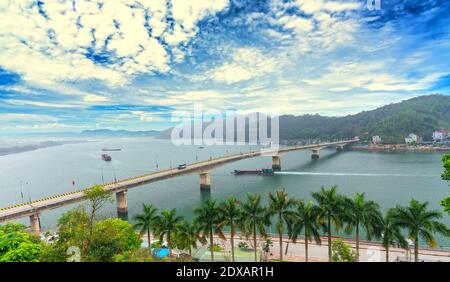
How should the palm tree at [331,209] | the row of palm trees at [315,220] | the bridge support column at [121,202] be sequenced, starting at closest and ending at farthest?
the row of palm trees at [315,220]
the palm tree at [331,209]
the bridge support column at [121,202]

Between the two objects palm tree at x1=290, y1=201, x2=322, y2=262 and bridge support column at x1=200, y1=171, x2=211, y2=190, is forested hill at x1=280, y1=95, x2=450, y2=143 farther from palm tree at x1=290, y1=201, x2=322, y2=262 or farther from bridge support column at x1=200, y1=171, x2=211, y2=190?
palm tree at x1=290, y1=201, x2=322, y2=262

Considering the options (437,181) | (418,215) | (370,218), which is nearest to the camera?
(418,215)

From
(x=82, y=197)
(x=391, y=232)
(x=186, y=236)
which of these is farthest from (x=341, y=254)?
(x=82, y=197)

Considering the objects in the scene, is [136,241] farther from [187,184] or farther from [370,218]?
[187,184]

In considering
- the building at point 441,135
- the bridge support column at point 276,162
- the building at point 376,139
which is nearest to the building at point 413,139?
the building at point 441,135

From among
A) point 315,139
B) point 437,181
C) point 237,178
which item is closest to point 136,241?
point 237,178

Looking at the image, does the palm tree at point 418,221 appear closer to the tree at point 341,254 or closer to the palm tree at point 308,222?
the tree at point 341,254

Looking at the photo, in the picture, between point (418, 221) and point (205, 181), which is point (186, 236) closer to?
point (418, 221)
